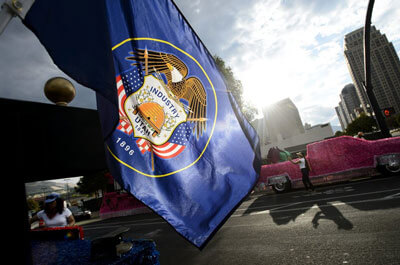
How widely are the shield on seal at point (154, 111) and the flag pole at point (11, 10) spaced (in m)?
0.78

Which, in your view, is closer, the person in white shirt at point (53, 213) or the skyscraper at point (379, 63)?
the person in white shirt at point (53, 213)

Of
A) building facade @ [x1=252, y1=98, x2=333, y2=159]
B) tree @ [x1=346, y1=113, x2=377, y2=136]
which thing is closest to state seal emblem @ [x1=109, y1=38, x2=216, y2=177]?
building facade @ [x1=252, y1=98, x2=333, y2=159]

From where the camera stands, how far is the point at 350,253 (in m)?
3.04

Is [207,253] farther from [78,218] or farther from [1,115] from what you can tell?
[78,218]

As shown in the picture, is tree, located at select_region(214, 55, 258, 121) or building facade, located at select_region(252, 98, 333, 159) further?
building facade, located at select_region(252, 98, 333, 159)

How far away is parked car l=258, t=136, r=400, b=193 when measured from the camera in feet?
25.7

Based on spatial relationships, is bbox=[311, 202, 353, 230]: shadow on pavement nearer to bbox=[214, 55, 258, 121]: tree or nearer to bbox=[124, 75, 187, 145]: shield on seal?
bbox=[124, 75, 187, 145]: shield on seal

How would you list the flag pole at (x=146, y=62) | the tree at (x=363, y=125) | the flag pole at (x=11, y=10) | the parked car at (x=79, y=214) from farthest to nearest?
the tree at (x=363, y=125) < the parked car at (x=79, y=214) < the flag pole at (x=146, y=62) < the flag pole at (x=11, y=10)

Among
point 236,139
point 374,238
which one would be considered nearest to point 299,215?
point 374,238

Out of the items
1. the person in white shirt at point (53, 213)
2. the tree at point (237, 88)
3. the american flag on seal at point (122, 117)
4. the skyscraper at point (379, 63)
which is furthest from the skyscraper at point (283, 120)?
the skyscraper at point (379, 63)

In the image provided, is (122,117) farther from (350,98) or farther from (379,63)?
(350,98)

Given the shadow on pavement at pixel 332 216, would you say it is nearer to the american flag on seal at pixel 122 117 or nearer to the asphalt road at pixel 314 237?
the asphalt road at pixel 314 237

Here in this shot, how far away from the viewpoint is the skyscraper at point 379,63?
99.1 metres

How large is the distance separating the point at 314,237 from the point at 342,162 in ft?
20.6
